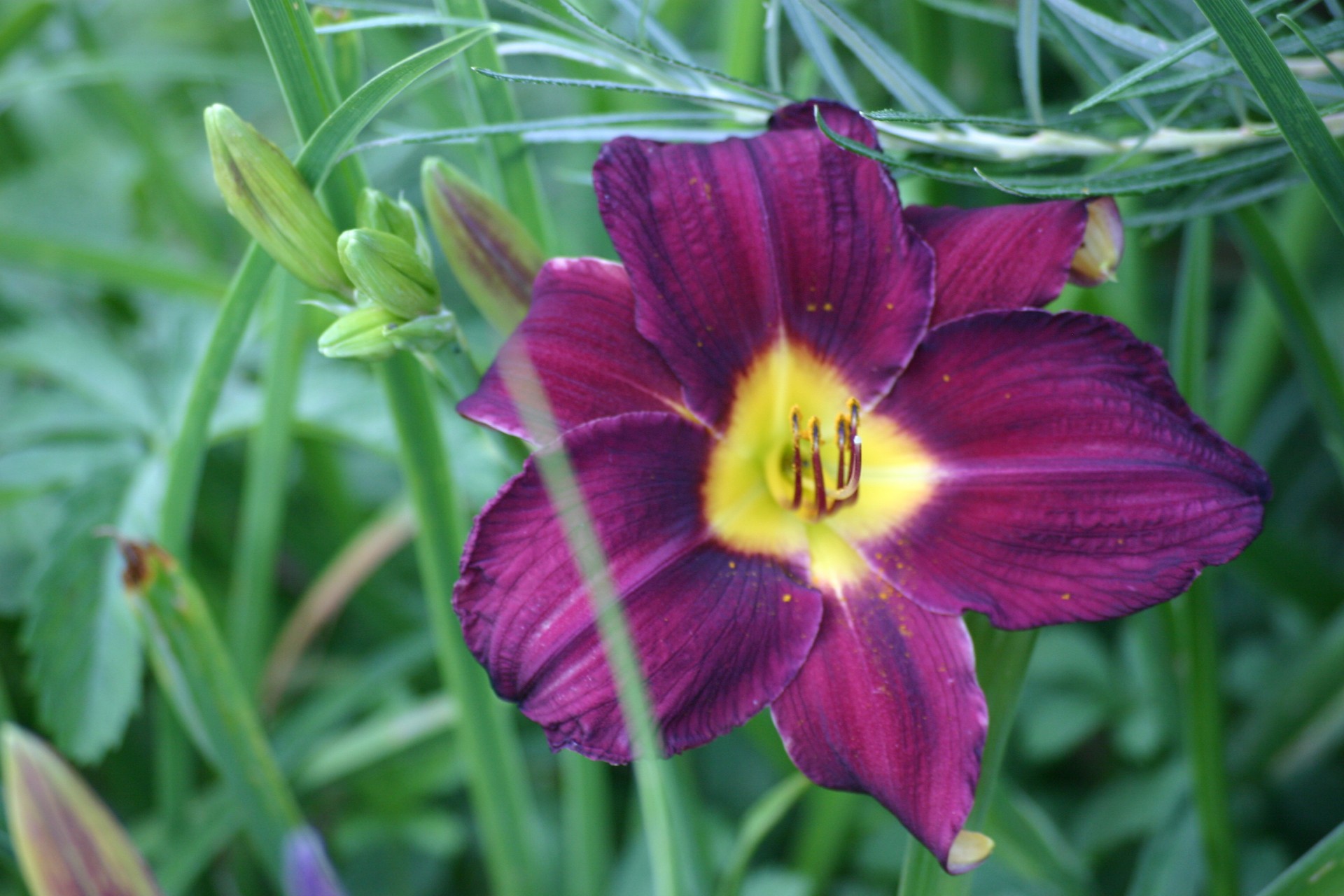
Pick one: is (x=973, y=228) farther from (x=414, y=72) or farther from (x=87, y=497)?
(x=87, y=497)

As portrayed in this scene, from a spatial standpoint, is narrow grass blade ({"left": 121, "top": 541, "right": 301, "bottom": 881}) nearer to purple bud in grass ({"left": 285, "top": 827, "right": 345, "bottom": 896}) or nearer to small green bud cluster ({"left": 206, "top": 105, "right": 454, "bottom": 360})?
purple bud in grass ({"left": 285, "top": 827, "right": 345, "bottom": 896})

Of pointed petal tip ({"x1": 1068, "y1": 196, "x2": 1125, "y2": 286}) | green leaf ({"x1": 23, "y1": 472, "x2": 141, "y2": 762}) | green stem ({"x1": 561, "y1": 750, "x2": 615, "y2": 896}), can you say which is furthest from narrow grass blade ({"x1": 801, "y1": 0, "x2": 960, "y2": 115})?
green leaf ({"x1": 23, "y1": 472, "x2": 141, "y2": 762})

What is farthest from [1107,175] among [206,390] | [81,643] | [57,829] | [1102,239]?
[81,643]

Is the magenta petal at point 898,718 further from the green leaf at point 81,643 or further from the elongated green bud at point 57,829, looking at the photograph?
the green leaf at point 81,643

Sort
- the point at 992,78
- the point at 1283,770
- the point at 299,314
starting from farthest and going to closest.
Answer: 1. the point at 992,78
2. the point at 1283,770
3. the point at 299,314

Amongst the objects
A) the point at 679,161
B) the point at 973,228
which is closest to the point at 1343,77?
the point at 973,228

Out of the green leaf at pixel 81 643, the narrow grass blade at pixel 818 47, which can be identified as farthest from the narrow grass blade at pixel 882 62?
the green leaf at pixel 81 643
